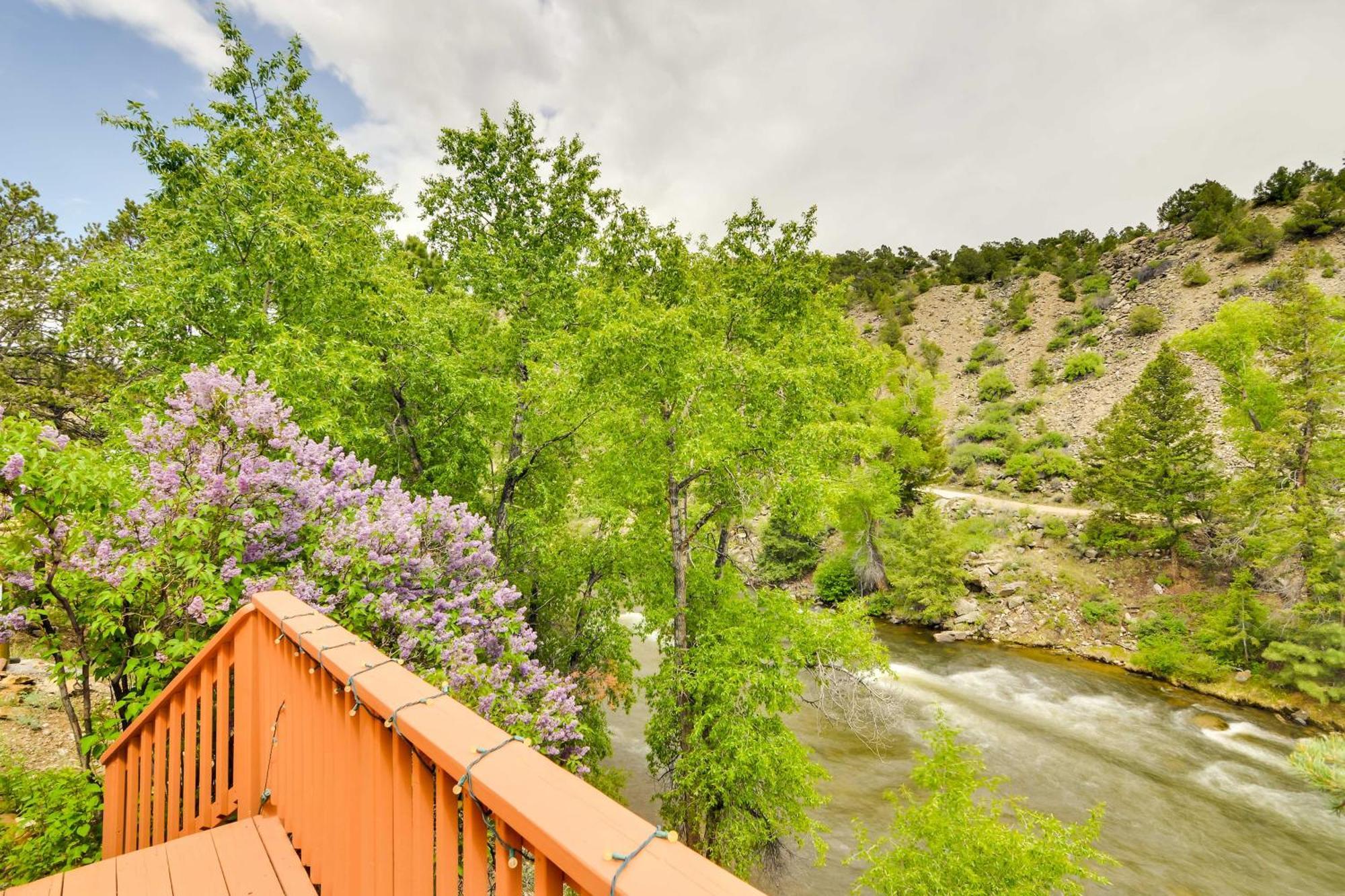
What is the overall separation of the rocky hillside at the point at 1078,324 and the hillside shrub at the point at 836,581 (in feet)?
40.9

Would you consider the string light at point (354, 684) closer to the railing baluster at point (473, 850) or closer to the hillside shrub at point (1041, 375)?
the railing baluster at point (473, 850)

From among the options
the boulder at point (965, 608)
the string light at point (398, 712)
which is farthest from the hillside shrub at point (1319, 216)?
the string light at point (398, 712)

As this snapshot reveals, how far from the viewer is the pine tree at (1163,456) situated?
19.7m

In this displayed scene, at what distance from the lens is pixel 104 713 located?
3.80 meters

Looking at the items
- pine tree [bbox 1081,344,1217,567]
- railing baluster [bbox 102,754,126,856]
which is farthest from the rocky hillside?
railing baluster [bbox 102,754,126,856]

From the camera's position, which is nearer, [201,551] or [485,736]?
[485,736]

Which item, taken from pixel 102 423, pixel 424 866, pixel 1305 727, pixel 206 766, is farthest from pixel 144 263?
pixel 1305 727

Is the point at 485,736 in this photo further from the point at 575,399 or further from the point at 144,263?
the point at 144,263

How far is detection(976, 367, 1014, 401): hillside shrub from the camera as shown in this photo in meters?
38.8

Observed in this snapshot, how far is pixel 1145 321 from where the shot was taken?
3744 cm

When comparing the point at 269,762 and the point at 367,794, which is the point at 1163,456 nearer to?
the point at 367,794

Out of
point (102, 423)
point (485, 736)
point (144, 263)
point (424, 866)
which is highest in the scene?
point (144, 263)

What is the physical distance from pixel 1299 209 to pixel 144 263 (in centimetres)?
6140

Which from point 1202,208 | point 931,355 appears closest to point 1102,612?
point 931,355
